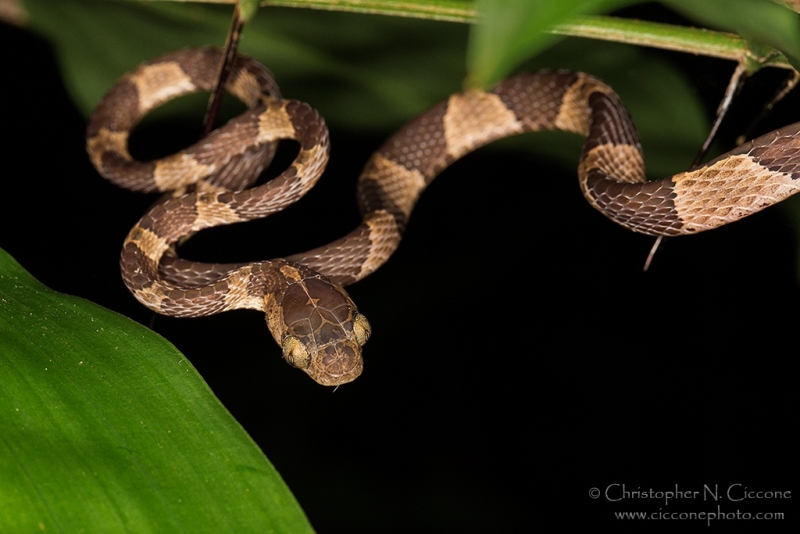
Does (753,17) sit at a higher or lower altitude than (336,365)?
higher

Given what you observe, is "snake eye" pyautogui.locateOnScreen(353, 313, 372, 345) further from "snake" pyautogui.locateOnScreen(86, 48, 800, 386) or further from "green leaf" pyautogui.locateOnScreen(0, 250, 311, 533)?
"green leaf" pyautogui.locateOnScreen(0, 250, 311, 533)

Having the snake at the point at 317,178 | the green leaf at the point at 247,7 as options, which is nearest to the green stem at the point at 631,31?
the green leaf at the point at 247,7

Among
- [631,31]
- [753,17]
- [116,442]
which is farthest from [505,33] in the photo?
[631,31]

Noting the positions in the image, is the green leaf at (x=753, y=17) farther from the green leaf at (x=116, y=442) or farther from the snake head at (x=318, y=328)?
the snake head at (x=318, y=328)

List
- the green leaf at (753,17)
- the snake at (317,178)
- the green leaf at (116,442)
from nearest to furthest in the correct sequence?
1. the green leaf at (753,17)
2. the green leaf at (116,442)
3. the snake at (317,178)

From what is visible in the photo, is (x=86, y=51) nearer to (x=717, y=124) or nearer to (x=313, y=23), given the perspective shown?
(x=313, y=23)

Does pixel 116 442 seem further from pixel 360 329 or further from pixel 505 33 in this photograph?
pixel 360 329

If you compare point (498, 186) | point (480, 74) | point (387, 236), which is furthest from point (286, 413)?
point (480, 74)
